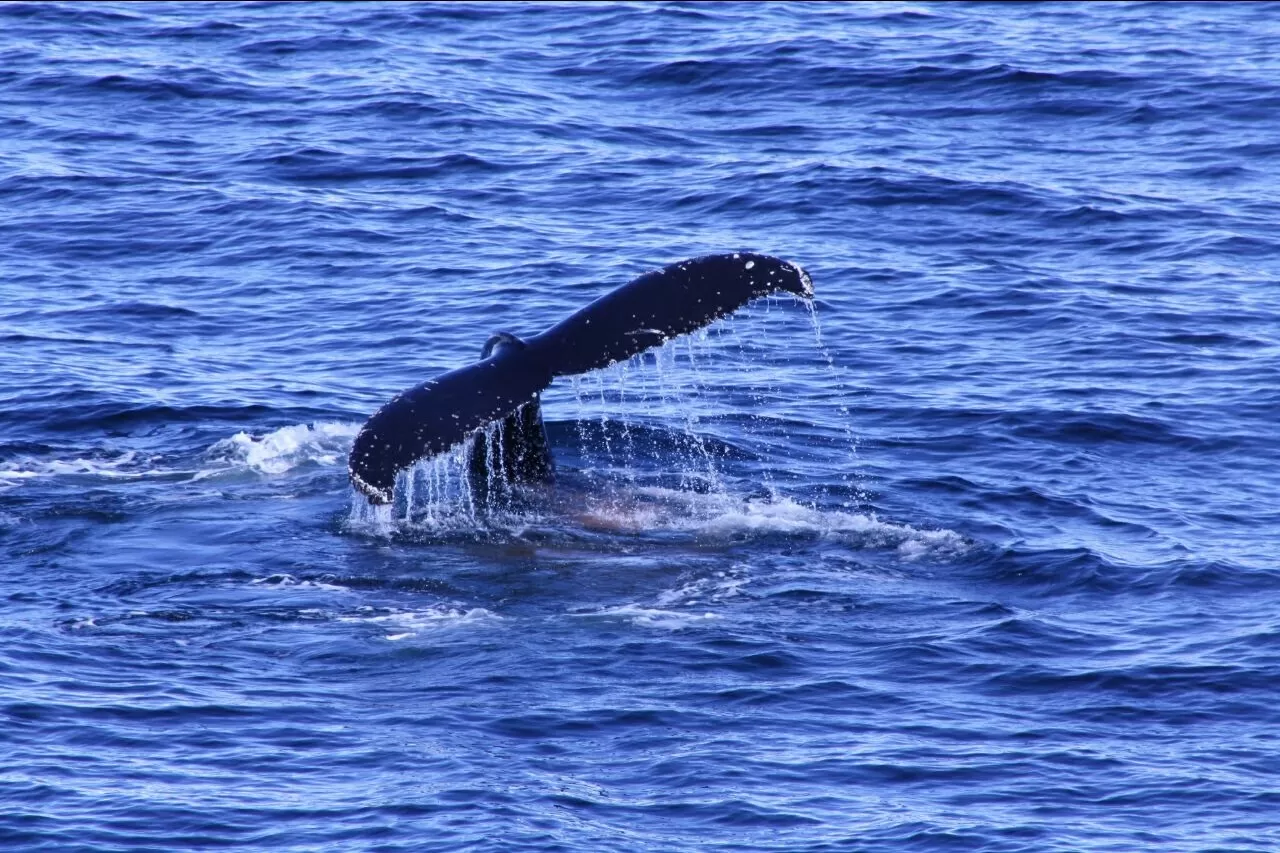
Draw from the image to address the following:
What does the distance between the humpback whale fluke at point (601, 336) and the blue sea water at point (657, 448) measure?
1.26m

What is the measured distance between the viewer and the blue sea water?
9.91m

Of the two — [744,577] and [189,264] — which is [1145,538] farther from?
[189,264]

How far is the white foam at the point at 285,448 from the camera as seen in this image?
15.2 meters

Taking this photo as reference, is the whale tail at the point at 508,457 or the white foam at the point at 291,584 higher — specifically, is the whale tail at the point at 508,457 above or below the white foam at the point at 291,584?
above

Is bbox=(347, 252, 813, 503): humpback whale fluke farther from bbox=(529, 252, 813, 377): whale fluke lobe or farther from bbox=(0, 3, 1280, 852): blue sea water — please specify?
bbox=(0, 3, 1280, 852): blue sea water

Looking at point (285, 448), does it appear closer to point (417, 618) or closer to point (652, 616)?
point (417, 618)

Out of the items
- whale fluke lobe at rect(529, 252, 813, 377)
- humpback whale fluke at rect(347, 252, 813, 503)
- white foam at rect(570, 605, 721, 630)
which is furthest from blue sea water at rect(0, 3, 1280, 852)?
whale fluke lobe at rect(529, 252, 813, 377)

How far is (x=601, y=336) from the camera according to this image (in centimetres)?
1199

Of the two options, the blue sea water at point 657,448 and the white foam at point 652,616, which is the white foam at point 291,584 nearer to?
the blue sea water at point 657,448

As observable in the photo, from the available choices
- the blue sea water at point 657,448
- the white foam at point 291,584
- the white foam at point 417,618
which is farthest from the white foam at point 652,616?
the white foam at point 291,584

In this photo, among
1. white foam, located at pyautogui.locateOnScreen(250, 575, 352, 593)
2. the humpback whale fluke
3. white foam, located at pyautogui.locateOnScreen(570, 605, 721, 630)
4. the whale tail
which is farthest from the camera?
the whale tail

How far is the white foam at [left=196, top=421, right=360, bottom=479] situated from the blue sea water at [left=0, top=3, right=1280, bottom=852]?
59 millimetres

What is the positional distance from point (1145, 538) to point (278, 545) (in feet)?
18.9

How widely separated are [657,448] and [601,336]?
4001 millimetres
